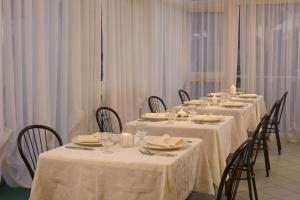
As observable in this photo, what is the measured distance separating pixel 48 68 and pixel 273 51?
14.6ft

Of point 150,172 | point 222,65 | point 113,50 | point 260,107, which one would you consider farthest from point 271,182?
point 222,65

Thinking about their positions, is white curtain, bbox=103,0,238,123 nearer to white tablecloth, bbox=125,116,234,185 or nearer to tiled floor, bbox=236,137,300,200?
white tablecloth, bbox=125,116,234,185

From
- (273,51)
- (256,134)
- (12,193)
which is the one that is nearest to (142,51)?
(273,51)

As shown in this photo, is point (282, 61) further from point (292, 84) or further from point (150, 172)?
point (150, 172)

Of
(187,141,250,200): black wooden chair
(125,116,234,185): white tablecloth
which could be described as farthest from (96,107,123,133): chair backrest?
(187,141,250,200): black wooden chair

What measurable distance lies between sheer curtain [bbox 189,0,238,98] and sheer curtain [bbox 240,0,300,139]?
191 millimetres

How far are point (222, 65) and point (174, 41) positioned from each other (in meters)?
0.98

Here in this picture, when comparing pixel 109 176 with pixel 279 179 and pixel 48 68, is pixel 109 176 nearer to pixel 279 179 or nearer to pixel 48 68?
pixel 48 68

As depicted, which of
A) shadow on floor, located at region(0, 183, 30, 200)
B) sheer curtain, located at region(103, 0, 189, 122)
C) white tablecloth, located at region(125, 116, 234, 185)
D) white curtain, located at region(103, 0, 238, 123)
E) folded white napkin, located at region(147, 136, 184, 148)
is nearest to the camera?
folded white napkin, located at region(147, 136, 184, 148)

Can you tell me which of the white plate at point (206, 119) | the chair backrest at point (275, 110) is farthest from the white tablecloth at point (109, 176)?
the chair backrest at point (275, 110)

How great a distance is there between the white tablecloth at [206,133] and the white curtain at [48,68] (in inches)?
39.5

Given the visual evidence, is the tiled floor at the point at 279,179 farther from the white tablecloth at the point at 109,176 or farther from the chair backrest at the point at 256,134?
the white tablecloth at the point at 109,176

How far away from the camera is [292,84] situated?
7535 mm

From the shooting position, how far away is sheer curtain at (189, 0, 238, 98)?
25.7ft
